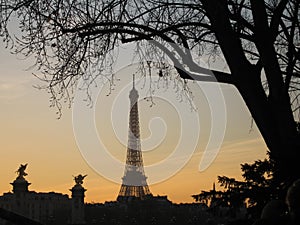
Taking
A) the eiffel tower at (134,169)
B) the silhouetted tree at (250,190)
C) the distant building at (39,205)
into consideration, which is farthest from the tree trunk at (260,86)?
the eiffel tower at (134,169)

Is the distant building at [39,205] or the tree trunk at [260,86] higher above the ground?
the distant building at [39,205]

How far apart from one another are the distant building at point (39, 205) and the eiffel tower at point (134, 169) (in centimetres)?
1842

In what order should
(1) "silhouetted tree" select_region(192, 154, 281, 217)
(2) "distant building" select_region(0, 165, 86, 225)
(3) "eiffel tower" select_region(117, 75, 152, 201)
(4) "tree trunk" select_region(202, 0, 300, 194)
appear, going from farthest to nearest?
(3) "eiffel tower" select_region(117, 75, 152, 201), (2) "distant building" select_region(0, 165, 86, 225), (4) "tree trunk" select_region(202, 0, 300, 194), (1) "silhouetted tree" select_region(192, 154, 281, 217)

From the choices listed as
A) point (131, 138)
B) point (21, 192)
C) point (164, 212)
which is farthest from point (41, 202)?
point (164, 212)

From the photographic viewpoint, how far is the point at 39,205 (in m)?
39.2

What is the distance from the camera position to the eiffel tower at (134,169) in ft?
221

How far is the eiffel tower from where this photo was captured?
67.5 meters

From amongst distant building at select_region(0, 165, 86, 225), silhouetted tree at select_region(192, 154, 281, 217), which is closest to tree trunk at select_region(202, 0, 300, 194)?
silhouetted tree at select_region(192, 154, 281, 217)

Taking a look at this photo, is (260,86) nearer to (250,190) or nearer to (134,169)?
(250,190)

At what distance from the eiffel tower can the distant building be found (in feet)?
60.4

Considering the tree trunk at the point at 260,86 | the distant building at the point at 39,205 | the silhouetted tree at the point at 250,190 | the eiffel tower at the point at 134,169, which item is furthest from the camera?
the eiffel tower at the point at 134,169

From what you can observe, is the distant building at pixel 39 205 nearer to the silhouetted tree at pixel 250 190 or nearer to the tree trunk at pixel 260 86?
the tree trunk at pixel 260 86

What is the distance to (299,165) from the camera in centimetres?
437

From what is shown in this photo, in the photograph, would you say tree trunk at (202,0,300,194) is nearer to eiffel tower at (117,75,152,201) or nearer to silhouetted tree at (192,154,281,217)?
silhouetted tree at (192,154,281,217)
